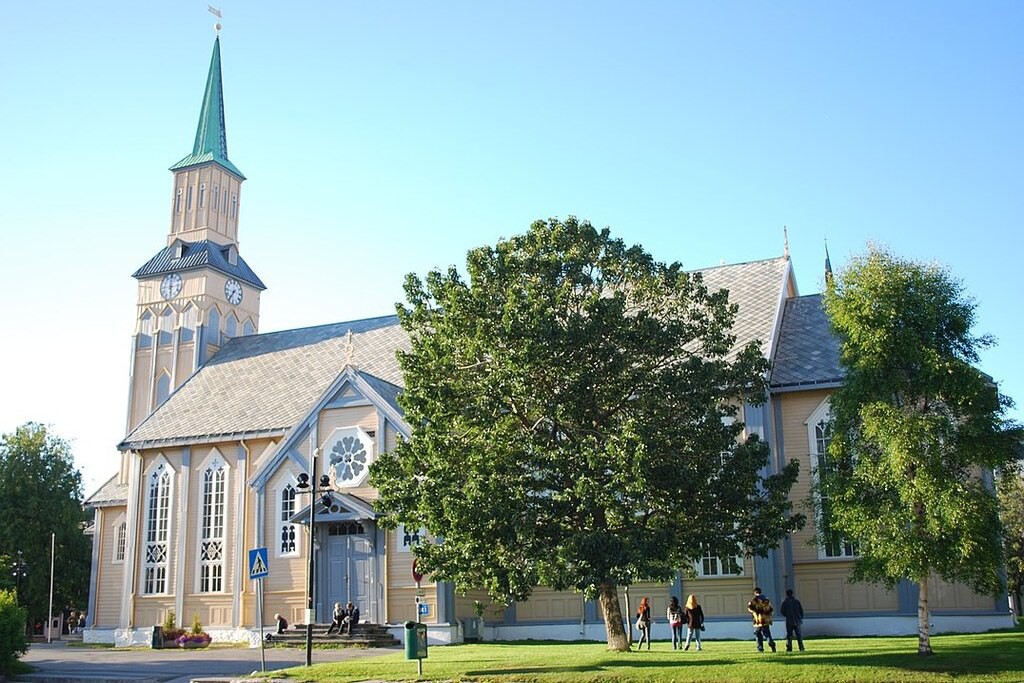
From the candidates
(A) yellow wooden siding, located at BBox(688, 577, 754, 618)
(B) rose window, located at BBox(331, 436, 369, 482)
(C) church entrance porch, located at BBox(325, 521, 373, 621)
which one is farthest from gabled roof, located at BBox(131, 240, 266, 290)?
(A) yellow wooden siding, located at BBox(688, 577, 754, 618)

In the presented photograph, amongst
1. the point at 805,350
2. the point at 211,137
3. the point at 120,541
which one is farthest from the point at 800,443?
the point at 211,137

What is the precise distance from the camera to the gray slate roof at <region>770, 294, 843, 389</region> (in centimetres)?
3097

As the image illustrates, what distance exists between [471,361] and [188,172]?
114 feet

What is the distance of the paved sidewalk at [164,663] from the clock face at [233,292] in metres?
20.1

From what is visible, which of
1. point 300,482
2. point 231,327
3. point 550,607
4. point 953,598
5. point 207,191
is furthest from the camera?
point 207,191

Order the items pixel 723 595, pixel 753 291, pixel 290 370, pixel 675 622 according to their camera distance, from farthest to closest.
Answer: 1. pixel 290 370
2. pixel 753 291
3. pixel 723 595
4. pixel 675 622

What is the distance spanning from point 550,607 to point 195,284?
26181 mm

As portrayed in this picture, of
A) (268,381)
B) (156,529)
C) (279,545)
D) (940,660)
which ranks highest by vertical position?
(268,381)

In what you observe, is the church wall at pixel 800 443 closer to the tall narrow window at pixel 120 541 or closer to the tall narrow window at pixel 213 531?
the tall narrow window at pixel 213 531

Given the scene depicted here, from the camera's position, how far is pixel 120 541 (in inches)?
1708

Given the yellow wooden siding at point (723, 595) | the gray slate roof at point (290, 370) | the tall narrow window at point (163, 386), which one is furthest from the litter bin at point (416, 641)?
the tall narrow window at point (163, 386)

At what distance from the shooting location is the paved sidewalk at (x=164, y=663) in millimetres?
23608

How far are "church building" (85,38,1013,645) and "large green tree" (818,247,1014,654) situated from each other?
1934 millimetres

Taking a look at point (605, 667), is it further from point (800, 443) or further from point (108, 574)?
point (108, 574)
